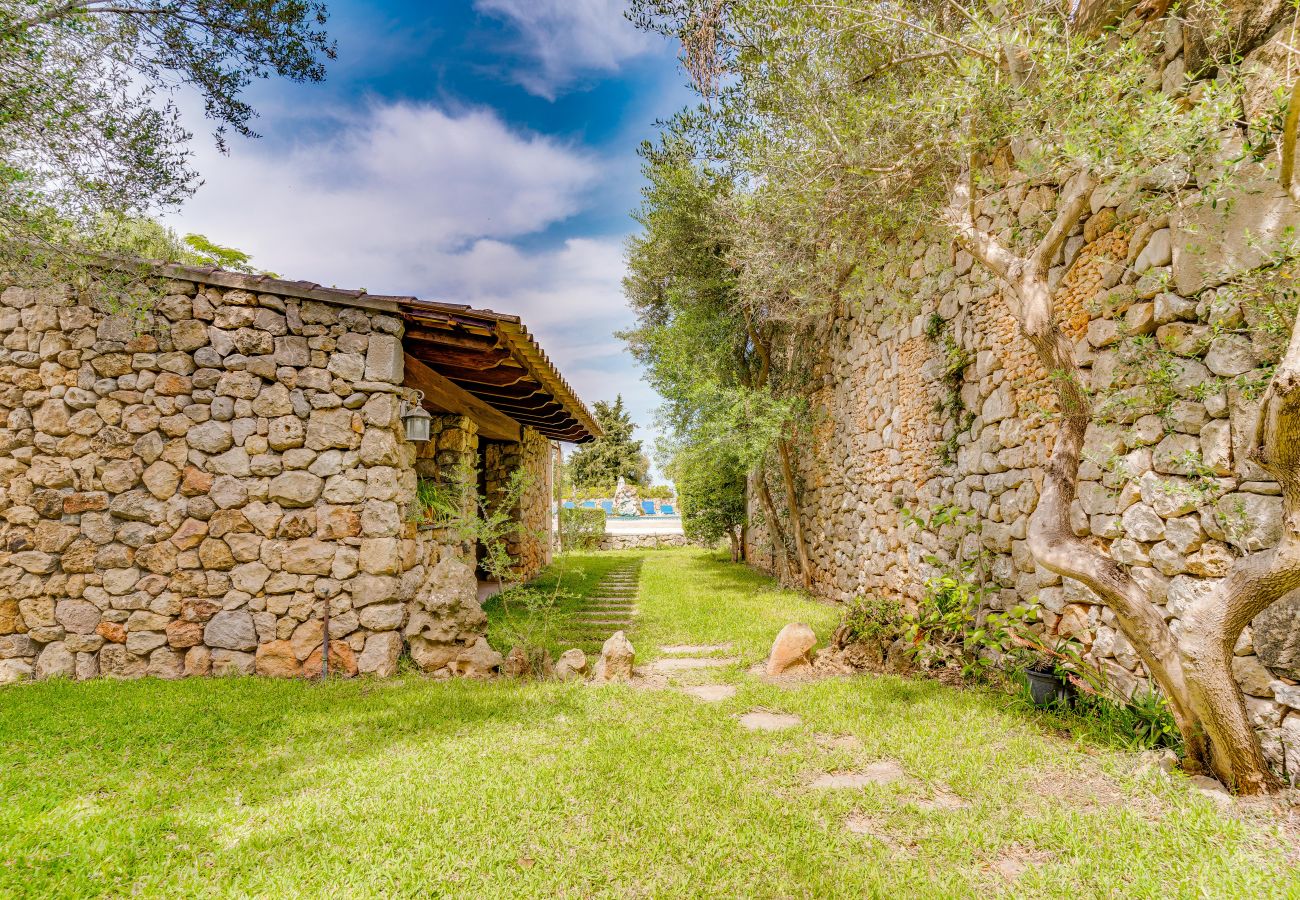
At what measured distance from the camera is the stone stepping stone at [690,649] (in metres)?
5.97

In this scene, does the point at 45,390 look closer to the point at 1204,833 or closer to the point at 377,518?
the point at 377,518

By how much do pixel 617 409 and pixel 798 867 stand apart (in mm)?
28955

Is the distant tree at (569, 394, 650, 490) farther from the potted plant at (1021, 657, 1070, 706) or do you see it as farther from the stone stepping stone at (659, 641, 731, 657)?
the potted plant at (1021, 657, 1070, 706)

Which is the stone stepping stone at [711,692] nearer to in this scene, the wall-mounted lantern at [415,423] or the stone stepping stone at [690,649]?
the stone stepping stone at [690,649]

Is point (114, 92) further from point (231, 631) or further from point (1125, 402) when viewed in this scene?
point (1125, 402)

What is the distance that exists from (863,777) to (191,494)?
5464 mm

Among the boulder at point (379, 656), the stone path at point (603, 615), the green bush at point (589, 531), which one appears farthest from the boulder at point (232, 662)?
the green bush at point (589, 531)

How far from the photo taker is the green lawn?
230 centimetres

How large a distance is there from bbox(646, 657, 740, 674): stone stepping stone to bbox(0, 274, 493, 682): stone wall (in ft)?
5.62

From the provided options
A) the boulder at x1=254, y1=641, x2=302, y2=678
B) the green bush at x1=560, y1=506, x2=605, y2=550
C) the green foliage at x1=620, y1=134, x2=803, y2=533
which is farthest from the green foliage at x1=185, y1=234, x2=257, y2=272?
the boulder at x1=254, y1=641, x2=302, y2=678

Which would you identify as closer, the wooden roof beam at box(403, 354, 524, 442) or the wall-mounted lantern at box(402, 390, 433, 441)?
the wall-mounted lantern at box(402, 390, 433, 441)

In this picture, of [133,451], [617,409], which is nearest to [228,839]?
[133,451]

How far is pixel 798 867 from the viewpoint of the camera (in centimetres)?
237

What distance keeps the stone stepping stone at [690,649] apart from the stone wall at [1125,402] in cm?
204
